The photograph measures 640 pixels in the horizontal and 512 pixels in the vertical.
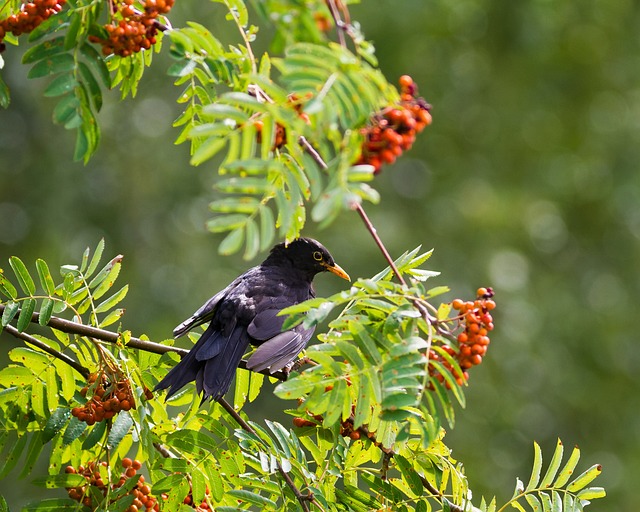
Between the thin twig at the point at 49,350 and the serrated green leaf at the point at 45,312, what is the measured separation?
0.09 meters

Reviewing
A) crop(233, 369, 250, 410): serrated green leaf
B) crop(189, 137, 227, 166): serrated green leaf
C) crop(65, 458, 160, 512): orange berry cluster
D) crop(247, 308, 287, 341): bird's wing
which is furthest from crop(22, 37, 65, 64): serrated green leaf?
crop(247, 308, 287, 341): bird's wing

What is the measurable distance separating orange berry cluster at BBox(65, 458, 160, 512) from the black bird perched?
11.5 inches

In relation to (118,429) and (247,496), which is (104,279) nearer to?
(118,429)

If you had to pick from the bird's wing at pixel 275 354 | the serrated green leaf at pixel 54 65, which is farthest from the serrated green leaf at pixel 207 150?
the bird's wing at pixel 275 354

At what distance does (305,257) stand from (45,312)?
2.16 meters

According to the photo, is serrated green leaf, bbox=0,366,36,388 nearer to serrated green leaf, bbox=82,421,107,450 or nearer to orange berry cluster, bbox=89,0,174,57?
serrated green leaf, bbox=82,421,107,450

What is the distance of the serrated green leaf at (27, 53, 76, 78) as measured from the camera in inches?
107

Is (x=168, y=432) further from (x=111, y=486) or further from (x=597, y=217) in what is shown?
(x=597, y=217)

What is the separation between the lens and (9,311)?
125 inches

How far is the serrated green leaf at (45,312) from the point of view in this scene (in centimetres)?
313

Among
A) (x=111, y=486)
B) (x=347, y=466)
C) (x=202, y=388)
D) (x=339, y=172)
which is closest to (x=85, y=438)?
(x=111, y=486)

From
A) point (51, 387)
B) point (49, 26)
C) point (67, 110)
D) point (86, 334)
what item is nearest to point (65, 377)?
point (51, 387)

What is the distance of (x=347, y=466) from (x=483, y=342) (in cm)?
80

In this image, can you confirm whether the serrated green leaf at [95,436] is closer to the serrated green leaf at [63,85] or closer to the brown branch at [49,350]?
the brown branch at [49,350]
